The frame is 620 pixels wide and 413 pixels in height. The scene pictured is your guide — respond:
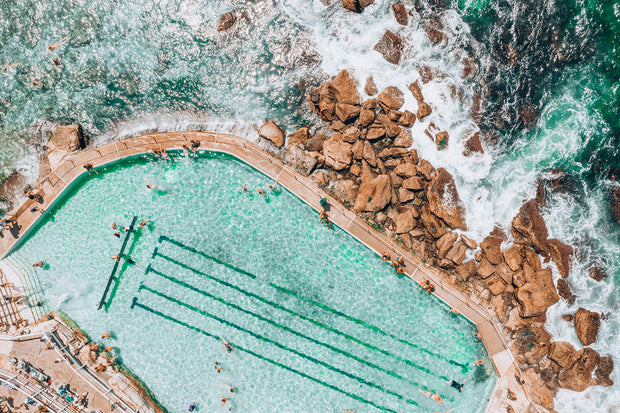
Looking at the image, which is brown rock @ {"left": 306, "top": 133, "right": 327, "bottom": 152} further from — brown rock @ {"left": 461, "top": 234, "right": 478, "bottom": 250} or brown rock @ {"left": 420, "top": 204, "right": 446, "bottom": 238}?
brown rock @ {"left": 461, "top": 234, "right": 478, "bottom": 250}

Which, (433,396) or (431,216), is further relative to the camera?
(431,216)

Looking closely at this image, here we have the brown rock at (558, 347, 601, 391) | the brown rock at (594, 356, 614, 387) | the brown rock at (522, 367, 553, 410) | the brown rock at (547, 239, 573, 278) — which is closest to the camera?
the brown rock at (522, 367, 553, 410)

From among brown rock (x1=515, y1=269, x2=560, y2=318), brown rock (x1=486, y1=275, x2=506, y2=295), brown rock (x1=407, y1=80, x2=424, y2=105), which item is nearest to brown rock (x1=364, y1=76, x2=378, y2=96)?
brown rock (x1=407, y1=80, x2=424, y2=105)

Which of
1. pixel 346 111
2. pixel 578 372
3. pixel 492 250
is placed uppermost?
pixel 346 111

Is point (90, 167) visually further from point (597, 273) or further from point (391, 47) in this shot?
point (597, 273)

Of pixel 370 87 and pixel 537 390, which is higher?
pixel 370 87

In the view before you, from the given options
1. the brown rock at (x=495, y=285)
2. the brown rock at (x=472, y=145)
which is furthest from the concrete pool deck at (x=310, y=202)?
the brown rock at (x=472, y=145)

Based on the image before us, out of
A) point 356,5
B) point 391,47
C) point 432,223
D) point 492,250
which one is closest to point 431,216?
point 432,223
